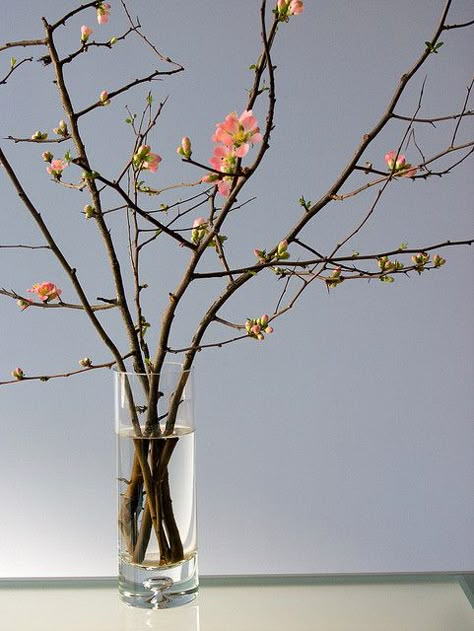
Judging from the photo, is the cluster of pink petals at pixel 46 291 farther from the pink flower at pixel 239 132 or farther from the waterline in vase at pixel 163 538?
the pink flower at pixel 239 132

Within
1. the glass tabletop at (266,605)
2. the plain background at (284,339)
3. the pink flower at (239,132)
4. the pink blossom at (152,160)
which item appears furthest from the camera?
the plain background at (284,339)

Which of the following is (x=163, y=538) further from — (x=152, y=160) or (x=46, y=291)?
(x=152, y=160)

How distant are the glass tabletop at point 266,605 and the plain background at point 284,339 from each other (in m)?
0.92

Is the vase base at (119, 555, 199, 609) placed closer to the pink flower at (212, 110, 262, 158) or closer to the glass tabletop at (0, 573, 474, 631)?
the glass tabletop at (0, 573, 474, 631)

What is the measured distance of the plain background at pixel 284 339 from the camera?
6.73 ft

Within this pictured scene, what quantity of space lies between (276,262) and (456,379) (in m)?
1.33

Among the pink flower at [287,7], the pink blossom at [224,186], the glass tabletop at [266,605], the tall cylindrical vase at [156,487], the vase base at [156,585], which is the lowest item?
the glass tabletop at [266,605]

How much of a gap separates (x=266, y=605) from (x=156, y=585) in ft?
0.57

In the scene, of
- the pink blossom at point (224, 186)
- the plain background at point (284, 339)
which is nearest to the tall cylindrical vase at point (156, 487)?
the pink blossom at point (224, 186)

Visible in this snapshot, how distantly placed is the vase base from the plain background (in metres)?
1.08

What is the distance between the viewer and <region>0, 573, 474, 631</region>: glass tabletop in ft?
3.48

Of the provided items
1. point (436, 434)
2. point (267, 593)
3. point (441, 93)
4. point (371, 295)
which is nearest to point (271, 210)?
point (371, 295)

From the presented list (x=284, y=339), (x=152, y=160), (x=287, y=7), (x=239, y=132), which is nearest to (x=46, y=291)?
(x=152, y=160)

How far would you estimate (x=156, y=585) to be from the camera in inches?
40.1
